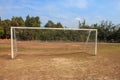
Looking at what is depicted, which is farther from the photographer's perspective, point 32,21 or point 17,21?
point 32,21

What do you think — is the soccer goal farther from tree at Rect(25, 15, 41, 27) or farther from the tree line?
tree at Rect(25, 15, 41, 27)

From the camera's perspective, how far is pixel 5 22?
4100cm

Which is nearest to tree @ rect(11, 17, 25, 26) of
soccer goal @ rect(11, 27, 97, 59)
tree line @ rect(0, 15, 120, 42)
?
tree line @ rect(0, 15, 120, 42)

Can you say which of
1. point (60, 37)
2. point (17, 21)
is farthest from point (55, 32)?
point (17, 21)

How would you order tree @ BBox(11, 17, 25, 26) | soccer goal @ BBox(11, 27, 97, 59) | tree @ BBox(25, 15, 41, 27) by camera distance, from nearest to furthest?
1. soccer goal @ BBox(11, 27, 97, 59)
2. tree @ BBox(11, 17, 25, 26)
3. tree @ BBox(25, 15, 41, 27)

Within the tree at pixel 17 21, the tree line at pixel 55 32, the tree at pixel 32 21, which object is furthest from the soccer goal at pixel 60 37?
the tree at pixel 32 21

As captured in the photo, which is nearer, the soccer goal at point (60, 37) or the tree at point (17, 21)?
the soccer goal at point (60, 37)

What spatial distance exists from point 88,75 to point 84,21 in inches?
1193

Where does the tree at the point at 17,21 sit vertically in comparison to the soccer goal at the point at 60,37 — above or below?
above

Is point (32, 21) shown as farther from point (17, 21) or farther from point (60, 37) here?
point (60, 37)

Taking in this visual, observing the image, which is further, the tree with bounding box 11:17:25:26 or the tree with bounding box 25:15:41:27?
the tree with bounding box 25:15:41:27

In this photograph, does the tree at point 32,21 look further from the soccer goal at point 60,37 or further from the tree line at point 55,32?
the soccer goal at point 60,37

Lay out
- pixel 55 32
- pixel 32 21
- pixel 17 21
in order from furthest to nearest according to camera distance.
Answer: pixel 32 21 → pixel 17 21 → pixel 55 32

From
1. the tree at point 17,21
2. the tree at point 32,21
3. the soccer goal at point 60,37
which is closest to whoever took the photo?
the soccer goal at point 60,37
